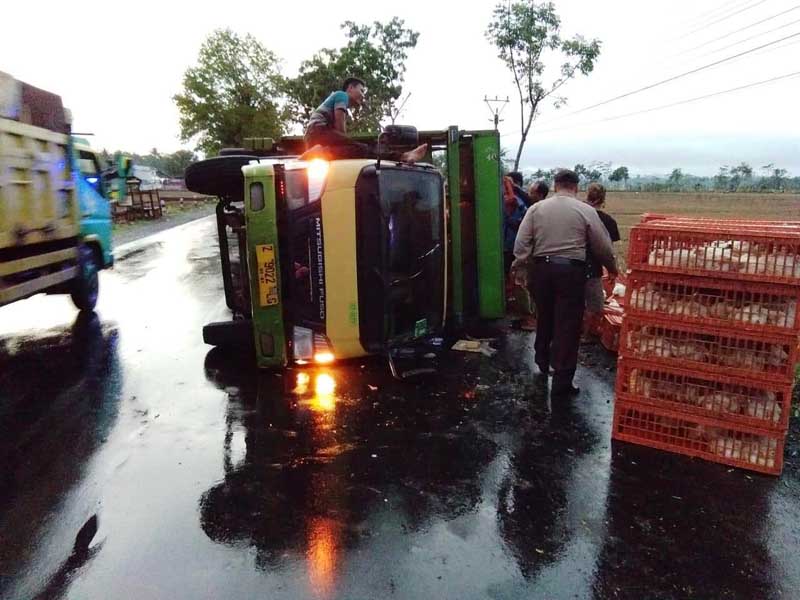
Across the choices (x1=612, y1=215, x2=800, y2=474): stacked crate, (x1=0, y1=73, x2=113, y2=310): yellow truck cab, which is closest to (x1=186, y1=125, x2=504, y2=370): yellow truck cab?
(x1=0, y1=73, x2=113, y2=310): yellow truck cab

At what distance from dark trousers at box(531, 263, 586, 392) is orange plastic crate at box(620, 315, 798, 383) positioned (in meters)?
0.88

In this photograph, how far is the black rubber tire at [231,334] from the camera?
5.94 meters

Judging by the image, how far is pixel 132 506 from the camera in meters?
3.30

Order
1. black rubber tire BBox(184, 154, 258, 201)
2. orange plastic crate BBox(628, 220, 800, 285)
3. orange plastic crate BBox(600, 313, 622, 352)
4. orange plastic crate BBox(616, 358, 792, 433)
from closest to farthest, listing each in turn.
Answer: orange plastic crate BBox(628, 220, 800, 285) < orange plastic crate BBox(616, 358, 792, 433) < black rubber tire BBox(184, 154, 258, 201) < orange plastic crate BBox(600, 313, 622, 352)

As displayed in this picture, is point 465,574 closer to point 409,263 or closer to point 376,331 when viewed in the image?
point 376,331

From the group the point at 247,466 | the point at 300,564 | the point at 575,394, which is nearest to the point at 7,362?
the point at 247,466

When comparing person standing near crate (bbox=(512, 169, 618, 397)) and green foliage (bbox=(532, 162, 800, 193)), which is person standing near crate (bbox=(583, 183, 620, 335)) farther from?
green foliage (bbox=(532, 162, 800, 193))

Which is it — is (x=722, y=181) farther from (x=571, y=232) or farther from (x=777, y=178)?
(x=571, y=232)

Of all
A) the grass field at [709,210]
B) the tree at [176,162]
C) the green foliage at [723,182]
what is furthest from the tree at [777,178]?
the tree at [176,162]

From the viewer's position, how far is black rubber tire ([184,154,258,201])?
223 inches

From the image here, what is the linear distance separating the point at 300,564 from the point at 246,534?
0.42 metres

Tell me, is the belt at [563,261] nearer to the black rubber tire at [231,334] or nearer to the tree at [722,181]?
the black rubber tire at [231,334]

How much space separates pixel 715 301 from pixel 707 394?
61 cm

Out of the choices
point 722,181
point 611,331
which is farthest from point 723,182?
point 611,331
